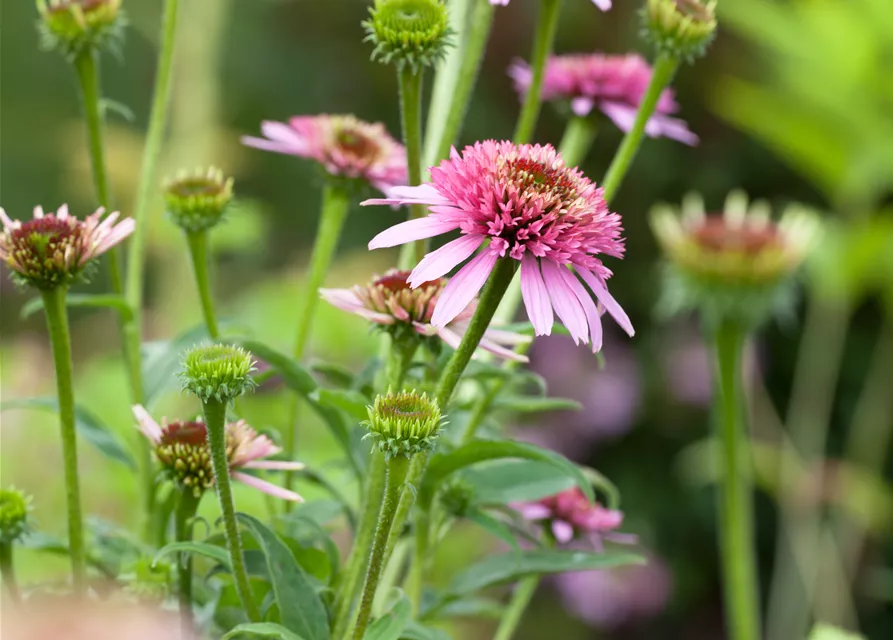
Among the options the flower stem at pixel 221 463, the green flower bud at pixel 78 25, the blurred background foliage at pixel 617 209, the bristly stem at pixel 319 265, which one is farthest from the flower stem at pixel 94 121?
the blurred background foliage at pixel 617 209

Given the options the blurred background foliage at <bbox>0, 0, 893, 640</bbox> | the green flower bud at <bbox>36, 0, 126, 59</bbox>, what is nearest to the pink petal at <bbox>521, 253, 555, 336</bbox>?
the green flower bud at <bbox>36, 0, 126, 59</bbox>

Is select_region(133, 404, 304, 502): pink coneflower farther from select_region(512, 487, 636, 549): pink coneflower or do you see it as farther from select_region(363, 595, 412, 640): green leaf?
select_region(512, 487, 636, 549): pink coneflower

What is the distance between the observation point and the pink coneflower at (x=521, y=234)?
15.3 inches

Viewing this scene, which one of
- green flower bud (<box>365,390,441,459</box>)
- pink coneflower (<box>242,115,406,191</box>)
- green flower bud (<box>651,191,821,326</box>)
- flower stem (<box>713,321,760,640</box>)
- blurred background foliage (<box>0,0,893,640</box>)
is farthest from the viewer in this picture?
blurred background foliage (<box>0,0,893,640</box>)

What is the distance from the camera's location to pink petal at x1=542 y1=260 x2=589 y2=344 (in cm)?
38

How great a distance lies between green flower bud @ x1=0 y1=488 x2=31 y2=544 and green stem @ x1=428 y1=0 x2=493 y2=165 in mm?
254

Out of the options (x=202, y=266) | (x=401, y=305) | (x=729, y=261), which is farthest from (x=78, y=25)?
(x=729, y=261)

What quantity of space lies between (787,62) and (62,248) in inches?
73.8

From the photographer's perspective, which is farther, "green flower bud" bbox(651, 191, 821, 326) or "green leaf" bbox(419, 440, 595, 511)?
"green flower bud" bbox(651, 191, 821, 326)

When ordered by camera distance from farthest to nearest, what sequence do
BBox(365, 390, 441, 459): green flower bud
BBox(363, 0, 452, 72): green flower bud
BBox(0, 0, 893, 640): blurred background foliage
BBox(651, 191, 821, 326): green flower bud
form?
BBox(0, 0, 893, 640): blurred background foliage, BBox(651, 191, 821, 326): green flower bud, BBox(363, 0, 452, 72): green flower bud, BBox(365, 390, 441, 459): green flower bud

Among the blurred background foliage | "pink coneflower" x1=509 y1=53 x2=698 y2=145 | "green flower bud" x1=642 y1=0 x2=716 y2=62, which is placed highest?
"green flower bud" x1=642 y1=0 x2=716 y2=62

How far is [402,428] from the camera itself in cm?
36

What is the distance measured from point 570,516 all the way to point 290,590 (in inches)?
8.9

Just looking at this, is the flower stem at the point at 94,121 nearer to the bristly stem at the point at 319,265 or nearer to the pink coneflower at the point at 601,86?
the bristly stem at the point at 319,265
